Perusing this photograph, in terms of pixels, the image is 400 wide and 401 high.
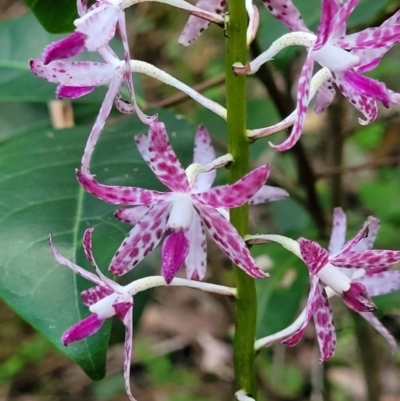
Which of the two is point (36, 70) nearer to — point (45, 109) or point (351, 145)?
point (45, 109)

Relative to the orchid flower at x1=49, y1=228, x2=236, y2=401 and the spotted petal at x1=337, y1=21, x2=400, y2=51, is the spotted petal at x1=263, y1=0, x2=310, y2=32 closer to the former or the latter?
the spotted petal at x1=337, y1=21, x2=400, y2=51

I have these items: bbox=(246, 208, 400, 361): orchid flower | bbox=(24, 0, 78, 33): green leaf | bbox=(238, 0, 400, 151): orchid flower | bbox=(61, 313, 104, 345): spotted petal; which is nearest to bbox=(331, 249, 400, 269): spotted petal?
bbox=(246, 208, 400, 361): orchid flower

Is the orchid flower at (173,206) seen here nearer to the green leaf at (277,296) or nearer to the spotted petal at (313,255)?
the spotted petal at (313,255)

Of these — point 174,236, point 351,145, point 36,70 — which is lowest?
point 351,145

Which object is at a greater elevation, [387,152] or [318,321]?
[318,321]

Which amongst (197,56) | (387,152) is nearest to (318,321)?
(387,152)

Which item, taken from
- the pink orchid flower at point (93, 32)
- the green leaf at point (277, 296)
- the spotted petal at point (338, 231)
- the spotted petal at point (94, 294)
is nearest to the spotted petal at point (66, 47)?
the pink orchid flower at point (93, 32)

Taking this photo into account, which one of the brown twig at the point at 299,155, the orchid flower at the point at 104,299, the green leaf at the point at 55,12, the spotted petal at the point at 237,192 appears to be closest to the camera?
the spotted petal at the point at 237,192

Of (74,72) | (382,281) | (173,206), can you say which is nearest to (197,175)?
(173,206)
